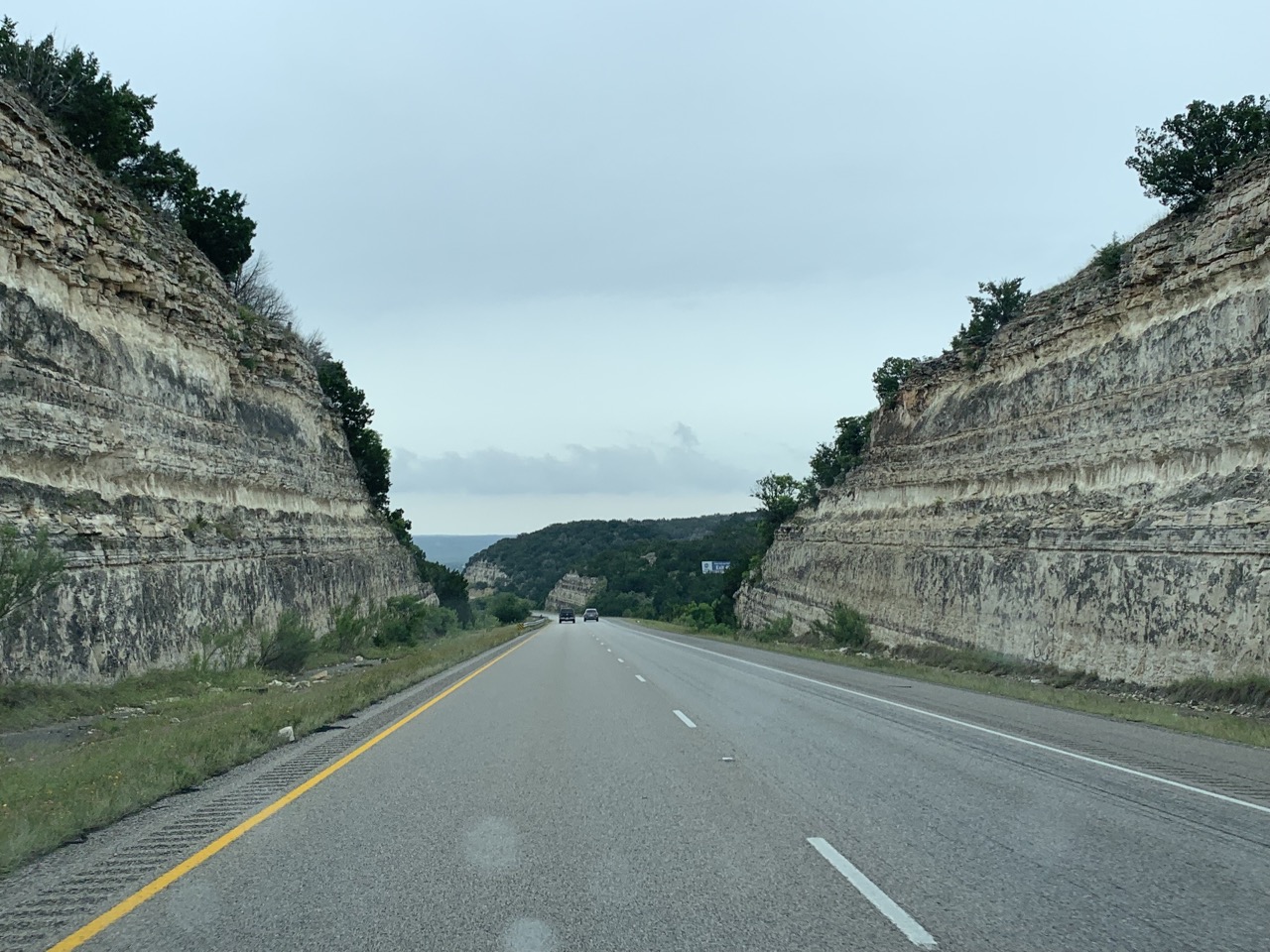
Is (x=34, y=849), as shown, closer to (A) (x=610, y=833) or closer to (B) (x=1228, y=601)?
(A) (x=610, y=833)

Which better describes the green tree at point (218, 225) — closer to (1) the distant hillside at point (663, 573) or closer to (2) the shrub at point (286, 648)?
(2) the shrub at point (286, 648)

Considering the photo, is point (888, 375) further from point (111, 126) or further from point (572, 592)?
point (572, 592)

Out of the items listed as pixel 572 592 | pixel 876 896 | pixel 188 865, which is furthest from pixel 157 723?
pixel 572 592

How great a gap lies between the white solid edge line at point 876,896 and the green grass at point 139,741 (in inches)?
218

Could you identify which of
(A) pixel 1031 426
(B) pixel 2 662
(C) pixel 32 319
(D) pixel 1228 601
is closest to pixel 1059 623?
(D) pixel 1228 601

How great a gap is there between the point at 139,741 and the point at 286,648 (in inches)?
562

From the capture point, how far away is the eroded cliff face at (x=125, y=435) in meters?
18.4

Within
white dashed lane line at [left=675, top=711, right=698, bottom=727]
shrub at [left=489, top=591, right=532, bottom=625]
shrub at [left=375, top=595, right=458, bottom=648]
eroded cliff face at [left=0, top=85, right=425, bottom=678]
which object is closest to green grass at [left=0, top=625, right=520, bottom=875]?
eroded cliff face at [left=0, top=85, right=425, bottom=678]

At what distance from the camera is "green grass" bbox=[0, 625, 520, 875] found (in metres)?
7.89

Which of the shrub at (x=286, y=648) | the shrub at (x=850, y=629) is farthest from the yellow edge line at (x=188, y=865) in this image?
the shrub at (x=850, y=629)

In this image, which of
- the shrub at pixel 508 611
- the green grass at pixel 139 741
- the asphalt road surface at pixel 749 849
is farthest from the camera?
the shrub at pixel 508 611

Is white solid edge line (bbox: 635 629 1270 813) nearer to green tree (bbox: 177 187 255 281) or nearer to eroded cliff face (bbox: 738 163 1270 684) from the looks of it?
eroded cliff face (bbox: 738 163 1270 684)

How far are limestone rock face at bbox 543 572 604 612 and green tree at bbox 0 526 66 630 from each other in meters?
140

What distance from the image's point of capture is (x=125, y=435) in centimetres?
2286
